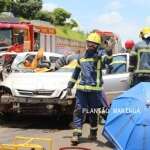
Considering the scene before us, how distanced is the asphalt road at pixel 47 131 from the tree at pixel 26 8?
43.6 m

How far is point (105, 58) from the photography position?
10320 millimetres

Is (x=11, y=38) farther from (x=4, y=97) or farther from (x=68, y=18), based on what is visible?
(x=68, y=18)

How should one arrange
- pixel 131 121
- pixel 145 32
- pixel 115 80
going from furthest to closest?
1. pixel 115 80
2. pixel 145 32
3. pixel 131 121

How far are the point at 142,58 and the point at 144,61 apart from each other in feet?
0.20

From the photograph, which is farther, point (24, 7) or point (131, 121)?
point (24, 7)

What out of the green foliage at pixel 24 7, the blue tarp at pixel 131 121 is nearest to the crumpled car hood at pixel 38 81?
the blue tarp at pixel 131 121

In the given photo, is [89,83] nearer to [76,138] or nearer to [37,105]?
[76,138]

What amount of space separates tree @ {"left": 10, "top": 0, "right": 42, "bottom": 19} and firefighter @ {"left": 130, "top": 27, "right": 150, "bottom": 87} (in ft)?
153

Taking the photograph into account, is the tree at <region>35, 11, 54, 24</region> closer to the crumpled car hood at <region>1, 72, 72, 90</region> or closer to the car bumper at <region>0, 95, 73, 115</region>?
the crumpled car hood at <region>1, 72, 72, 90</region>

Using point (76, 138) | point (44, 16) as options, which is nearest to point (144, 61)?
point (76, 138)

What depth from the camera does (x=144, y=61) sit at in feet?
33.7

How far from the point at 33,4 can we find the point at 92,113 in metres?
48.6

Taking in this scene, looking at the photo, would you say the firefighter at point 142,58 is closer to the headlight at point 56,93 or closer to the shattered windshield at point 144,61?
the shattered windshield at point 144,61

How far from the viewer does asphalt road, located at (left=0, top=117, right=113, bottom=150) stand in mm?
10286
